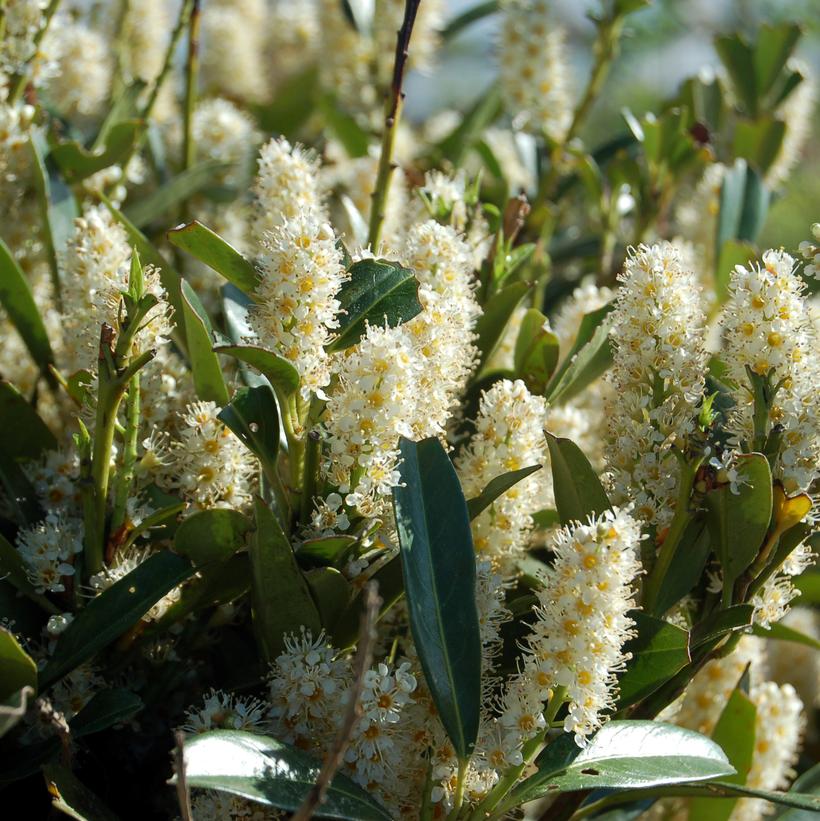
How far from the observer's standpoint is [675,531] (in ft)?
2.99

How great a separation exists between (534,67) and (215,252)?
3.78 feet

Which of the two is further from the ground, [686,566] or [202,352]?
[202,352]

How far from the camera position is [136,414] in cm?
94

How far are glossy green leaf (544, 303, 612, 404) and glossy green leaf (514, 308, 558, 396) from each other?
0.01 m

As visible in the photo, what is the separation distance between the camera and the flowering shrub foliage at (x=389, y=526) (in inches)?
32.8

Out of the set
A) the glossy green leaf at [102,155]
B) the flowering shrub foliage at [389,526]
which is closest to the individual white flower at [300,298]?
the flowering shrub foliage at [389,526]

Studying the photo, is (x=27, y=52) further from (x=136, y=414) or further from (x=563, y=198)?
(x=563, y=198)

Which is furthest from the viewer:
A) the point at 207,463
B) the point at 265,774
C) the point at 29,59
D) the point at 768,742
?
the point at 29,59

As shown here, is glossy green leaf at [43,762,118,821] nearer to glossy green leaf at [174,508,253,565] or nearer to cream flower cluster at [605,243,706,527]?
glossy green leaf at [174,508,253,565]

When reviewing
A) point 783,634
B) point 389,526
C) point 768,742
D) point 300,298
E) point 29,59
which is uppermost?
point 29,59

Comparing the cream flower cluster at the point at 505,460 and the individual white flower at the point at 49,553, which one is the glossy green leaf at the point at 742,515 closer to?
the cream flower cluster at the point at 505,460

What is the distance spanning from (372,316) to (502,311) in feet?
0.83

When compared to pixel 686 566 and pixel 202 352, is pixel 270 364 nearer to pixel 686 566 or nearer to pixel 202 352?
pixel 202 352

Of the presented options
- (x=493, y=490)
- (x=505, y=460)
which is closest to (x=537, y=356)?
(x=505, y=460)
